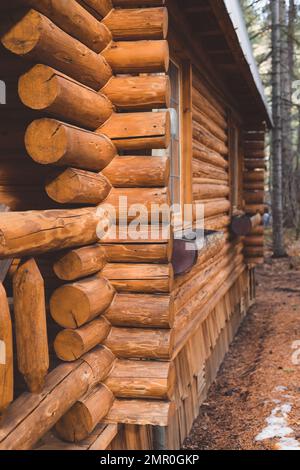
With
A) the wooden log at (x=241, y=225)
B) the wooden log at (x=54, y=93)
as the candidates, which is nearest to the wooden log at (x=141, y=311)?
the wooden log at (x=54, y=93)

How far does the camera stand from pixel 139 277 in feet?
12.9

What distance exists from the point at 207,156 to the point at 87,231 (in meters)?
4.07

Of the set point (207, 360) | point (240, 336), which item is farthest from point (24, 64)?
point (240, 336)

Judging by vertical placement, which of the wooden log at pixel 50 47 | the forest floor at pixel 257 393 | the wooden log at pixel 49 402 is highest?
the wooden log at pixel 50 47

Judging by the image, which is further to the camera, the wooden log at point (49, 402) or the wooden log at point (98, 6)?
the wooden log at point (98, 6)

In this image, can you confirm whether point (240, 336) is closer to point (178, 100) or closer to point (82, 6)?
point (178, 100)

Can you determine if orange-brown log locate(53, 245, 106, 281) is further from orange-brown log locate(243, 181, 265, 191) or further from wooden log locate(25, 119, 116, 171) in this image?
orange-brown log locate(243, 181, 265, 191)

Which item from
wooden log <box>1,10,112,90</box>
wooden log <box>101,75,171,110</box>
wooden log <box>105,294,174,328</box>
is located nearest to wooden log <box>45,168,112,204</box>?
wooden log <box>1,10,112,90</box>

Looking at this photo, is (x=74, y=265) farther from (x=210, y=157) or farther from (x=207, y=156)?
(x=210, y=157)

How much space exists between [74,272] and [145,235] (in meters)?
0.75

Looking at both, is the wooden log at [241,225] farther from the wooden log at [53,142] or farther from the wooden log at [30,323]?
the wooden log at [30,323]

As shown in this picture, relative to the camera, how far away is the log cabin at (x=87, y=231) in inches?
112

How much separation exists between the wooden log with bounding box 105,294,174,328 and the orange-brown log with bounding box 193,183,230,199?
2.62m

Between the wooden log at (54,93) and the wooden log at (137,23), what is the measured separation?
0.70m
